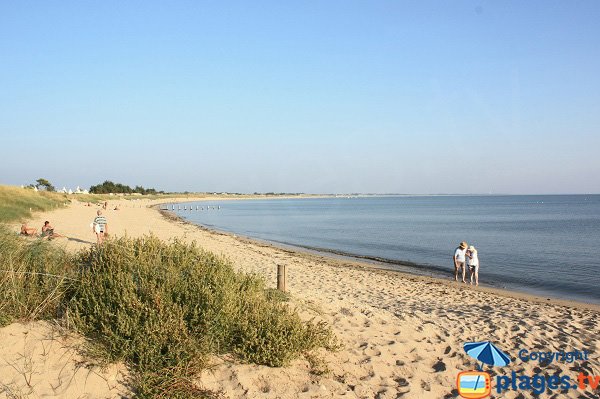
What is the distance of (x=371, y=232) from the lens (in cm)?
3822

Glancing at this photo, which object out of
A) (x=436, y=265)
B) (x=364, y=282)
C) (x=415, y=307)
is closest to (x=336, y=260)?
(x=436, y=265)

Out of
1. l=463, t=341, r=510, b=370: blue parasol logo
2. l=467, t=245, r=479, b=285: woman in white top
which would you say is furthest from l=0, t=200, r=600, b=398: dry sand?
l=467, t=245, r=479, b=285: woman in white top

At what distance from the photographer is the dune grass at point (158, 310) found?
488cm

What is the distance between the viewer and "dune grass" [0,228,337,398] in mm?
4883

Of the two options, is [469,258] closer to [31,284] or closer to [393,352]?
[393,352]

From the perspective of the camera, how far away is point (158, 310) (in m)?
5.18

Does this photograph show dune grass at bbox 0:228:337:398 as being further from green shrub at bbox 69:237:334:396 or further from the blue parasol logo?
the blue parasol logo

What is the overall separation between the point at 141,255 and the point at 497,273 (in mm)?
17043

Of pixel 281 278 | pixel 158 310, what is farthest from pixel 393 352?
pixel 158 310

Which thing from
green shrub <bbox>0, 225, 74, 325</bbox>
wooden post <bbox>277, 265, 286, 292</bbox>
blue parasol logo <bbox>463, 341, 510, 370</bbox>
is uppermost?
green shrub <bbox>0, 225, 74, 325</bbox>

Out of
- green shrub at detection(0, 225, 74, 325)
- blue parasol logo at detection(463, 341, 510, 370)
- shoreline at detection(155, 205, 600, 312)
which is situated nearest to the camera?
green shrub at detection(0, 225, 74, 325)

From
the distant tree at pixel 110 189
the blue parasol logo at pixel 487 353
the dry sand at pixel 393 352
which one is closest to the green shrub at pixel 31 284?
the dry sand at pixel 393 352

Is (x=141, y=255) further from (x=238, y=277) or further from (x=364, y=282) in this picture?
(x=364, y=282)

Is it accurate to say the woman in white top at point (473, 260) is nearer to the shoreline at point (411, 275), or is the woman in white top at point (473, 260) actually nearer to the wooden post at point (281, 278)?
the shoreline at point (411, 275)
